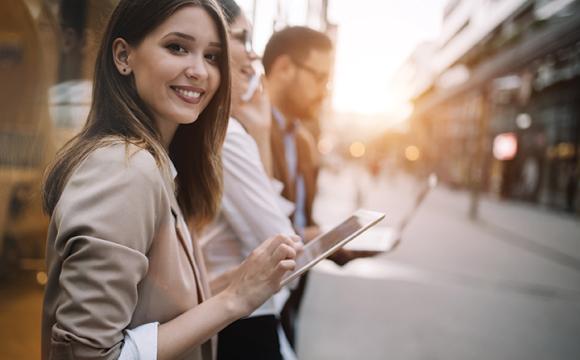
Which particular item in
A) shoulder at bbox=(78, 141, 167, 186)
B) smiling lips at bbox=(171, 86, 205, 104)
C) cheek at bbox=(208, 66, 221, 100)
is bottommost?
shoulder at bbox=(78, 141, 167, 186)

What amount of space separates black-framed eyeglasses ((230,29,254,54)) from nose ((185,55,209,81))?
0.92 ft

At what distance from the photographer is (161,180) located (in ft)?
2.78

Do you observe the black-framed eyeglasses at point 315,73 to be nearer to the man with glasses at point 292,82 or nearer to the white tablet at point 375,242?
the man with glasses at point 292,82

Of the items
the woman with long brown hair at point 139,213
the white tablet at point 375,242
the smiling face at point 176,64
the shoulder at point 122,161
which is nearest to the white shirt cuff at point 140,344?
the woman with long brown hair at point 139,213

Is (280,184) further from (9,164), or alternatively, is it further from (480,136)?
(480,136)

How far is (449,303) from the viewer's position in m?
5.10

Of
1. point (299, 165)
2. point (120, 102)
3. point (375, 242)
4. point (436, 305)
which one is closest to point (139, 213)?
point (120, 102)

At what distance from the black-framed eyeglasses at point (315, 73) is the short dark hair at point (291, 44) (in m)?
0.02

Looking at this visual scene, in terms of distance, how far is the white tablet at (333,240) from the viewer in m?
0.99

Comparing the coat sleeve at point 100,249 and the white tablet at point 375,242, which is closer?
the coat sleeve at point 100,249

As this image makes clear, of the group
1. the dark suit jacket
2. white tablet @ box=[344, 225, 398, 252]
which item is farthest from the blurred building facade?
white tablet @ box=[344, 225, 398, 252]

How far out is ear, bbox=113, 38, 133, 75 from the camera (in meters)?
0.91

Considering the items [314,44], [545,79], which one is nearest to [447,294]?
[314,44]

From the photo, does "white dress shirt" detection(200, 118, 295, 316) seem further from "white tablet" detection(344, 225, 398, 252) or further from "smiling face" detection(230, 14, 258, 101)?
"white tablet" detection(344, 225, 398, 252)
